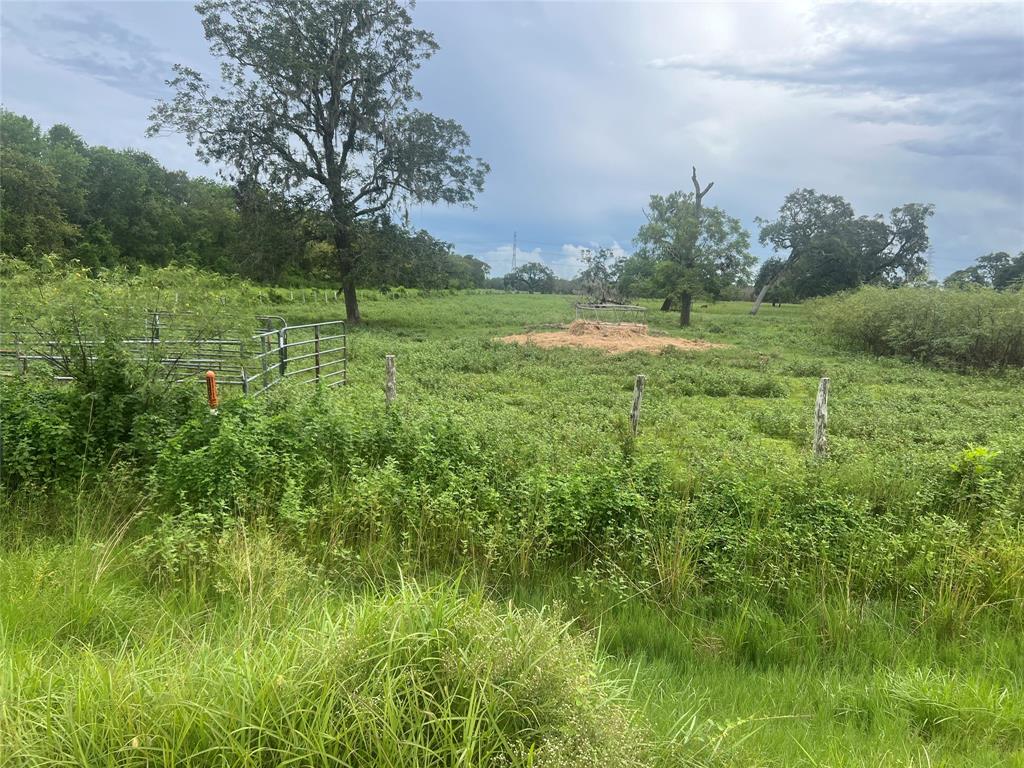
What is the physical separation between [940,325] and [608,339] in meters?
11.4

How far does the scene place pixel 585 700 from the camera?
2.13m

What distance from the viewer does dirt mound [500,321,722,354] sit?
71.5ft

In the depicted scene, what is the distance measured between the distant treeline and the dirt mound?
24.1 feet

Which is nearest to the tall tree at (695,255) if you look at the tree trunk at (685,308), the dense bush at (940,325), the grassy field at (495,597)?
the tree trunk at (685,308)

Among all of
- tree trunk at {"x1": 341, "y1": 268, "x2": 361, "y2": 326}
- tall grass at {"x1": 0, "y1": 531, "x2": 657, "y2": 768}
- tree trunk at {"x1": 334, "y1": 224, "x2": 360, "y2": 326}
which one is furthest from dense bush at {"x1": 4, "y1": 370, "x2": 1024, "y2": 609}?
tree trunk at {"x1": 341, "y1": 268, "x2": 361, "y2": 326}

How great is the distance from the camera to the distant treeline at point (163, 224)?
27328 millimetres

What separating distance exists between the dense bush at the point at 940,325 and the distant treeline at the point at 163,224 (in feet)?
61.7

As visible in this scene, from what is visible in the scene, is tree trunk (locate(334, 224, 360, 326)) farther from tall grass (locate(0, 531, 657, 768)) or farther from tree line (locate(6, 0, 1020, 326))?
tall grass (locate(0, 531, 657, 768))

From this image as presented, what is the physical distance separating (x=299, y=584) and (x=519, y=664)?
1.88 meters

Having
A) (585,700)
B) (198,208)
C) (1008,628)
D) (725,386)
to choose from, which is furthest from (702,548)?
(198,208)

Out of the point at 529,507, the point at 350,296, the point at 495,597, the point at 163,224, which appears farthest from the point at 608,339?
the point at 163,224

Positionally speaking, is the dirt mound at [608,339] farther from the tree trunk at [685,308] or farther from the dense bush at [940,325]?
the tree trunk at [685,308]

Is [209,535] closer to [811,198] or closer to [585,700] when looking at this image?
[585,700]

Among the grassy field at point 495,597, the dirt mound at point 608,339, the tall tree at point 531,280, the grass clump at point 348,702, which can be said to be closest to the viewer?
the grass clump at point 348,702
